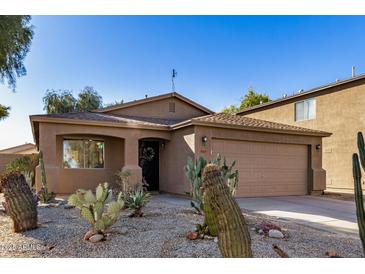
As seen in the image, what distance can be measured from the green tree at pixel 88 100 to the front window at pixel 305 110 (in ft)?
67.2

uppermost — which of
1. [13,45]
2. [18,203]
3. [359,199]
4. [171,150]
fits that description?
[13,45]

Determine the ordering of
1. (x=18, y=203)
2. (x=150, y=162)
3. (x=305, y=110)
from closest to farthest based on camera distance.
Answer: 1. (x=18, y=203)
2. (x=150, y=162)
3. (x=305, y=110)

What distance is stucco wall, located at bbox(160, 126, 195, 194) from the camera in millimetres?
12625

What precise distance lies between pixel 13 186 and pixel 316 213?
8.24 metres

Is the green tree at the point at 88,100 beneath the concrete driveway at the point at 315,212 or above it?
above

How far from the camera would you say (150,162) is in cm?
1495

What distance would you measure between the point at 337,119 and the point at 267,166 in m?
6.66

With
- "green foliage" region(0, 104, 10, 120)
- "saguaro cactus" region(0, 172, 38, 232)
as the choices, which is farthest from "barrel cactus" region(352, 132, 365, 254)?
"green foliage" region(0, 104, 10, 120)

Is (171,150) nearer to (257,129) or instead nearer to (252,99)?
(257,129)

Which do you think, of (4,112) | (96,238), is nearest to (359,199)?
(96,238)

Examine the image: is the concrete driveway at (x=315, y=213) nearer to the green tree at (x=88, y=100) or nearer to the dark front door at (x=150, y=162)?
the dark front door at (x=150, y=162)

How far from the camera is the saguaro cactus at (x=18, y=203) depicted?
6473mm

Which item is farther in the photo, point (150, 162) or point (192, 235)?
point (150, 162)

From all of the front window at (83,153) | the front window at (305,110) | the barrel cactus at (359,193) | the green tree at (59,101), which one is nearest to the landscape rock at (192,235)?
the barrel cactus at (359,193)
